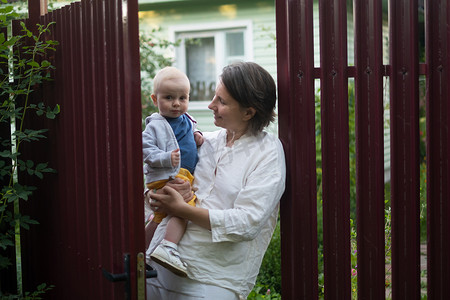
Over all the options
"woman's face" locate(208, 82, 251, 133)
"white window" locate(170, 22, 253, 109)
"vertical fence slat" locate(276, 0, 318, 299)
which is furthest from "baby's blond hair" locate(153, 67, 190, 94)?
"white window" locate(170, 22, 253, 109)

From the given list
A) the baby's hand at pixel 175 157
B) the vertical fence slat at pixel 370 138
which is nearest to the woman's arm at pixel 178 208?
the baby's hand at pixel 175 157

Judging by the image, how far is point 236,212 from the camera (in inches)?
99.7

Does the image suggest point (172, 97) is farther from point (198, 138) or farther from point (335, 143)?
point (335, 143)

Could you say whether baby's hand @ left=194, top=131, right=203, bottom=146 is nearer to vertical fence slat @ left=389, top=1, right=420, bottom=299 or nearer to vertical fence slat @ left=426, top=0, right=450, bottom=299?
vertical fence slat @ left=389, top=1, right=420, bottom=299

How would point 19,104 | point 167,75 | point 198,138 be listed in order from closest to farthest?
point 167,75 → point 198,138 → point 19,104

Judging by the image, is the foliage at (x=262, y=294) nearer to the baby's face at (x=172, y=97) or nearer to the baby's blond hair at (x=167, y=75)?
the baby's face at (x=172, y=97)

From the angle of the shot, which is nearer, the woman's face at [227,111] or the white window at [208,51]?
the woman's face at [227,111]

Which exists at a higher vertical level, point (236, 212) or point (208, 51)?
point (208, 51)

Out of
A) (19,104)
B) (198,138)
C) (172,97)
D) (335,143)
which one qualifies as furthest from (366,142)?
(19,104)

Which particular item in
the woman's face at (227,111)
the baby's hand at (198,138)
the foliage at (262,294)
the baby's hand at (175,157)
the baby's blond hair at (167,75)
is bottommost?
the foliage at (262,294)

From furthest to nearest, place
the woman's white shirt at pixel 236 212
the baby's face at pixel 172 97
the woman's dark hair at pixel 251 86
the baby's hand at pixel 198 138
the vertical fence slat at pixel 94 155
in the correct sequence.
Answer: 1. the baby's hand at pixel 198 138
2. the baby's face at pixel 172 97
3. the woman's dark hair at pixel 251 86
4. the woman's white shirt at pixel 236 212
5. the vertical fence slat at pixel 94 155

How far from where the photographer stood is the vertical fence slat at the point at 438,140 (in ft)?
8.02

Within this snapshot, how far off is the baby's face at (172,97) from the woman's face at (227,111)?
18cm

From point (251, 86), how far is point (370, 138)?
0.57 m
